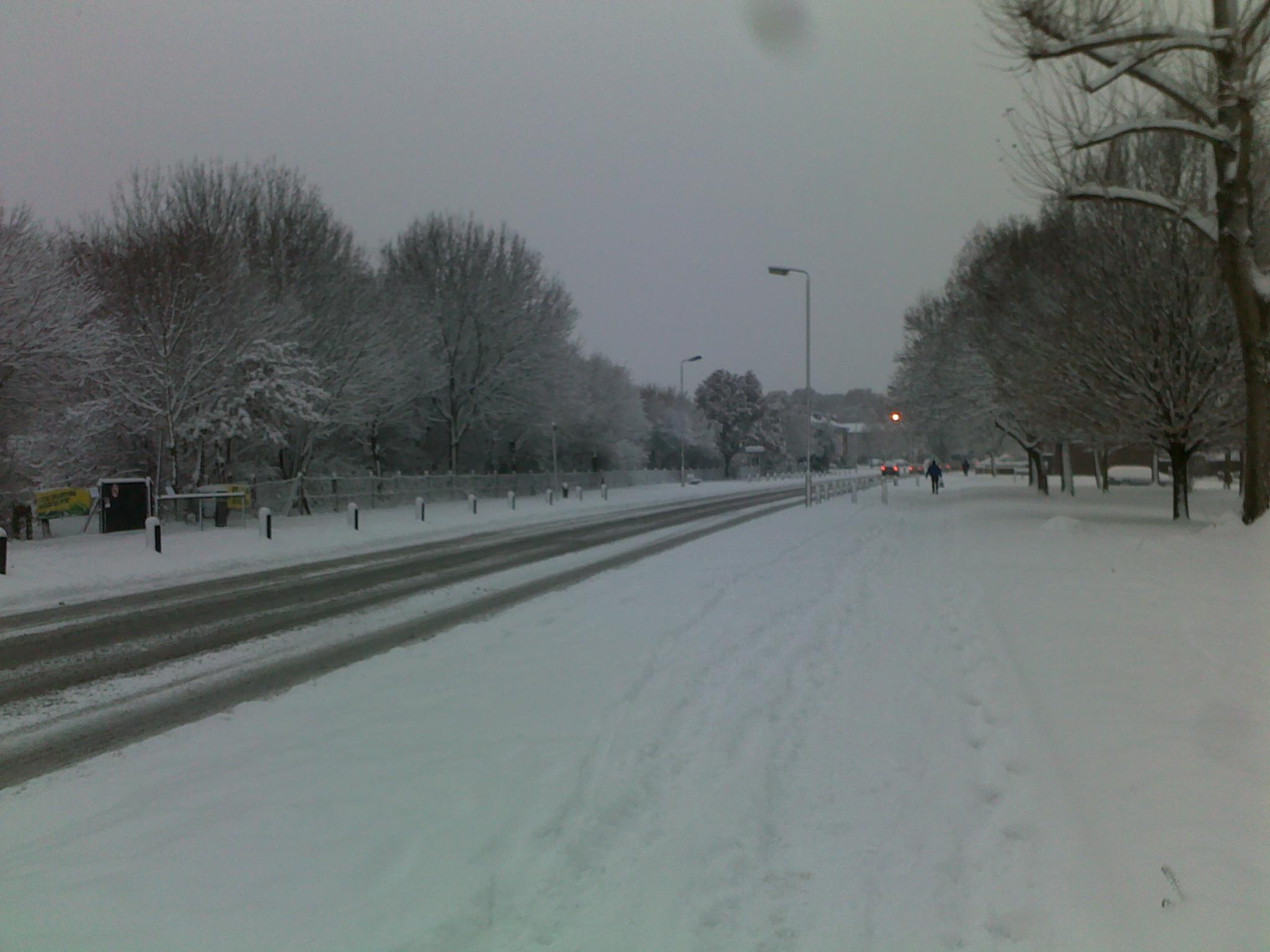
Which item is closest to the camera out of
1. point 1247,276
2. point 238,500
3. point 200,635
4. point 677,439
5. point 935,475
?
point 200,635

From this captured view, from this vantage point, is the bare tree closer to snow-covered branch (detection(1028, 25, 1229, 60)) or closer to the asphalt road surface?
snow-covered branch (detection(1028, 25, 1229, 60))

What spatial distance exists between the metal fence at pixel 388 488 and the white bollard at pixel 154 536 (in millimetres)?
9874

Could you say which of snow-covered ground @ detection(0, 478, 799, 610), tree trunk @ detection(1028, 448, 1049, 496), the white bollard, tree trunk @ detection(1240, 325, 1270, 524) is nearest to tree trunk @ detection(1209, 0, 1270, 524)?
tree trunk @ detection(1240, 325, 1270, 524)

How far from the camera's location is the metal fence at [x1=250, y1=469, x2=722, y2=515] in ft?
95.7

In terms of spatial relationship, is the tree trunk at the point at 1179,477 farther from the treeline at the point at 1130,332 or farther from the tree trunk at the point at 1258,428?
the tree trunk at the point at 1258,428

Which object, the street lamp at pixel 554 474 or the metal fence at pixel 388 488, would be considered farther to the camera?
the street lamp at pixel 554 474

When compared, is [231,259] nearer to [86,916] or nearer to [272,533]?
[272,533]

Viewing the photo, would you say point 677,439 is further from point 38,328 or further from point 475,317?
point 38,328

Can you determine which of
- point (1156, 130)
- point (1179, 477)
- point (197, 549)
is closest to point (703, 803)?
point (1156, 130)

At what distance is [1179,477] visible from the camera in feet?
69.2

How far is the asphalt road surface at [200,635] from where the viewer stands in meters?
6.36

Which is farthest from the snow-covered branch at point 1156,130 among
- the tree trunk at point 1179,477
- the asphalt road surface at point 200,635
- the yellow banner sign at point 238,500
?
the yellow banner sign at point 238,500

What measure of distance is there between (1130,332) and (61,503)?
27.4 metres

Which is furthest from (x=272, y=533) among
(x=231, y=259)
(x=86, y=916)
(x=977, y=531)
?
(x=86, y=916)
